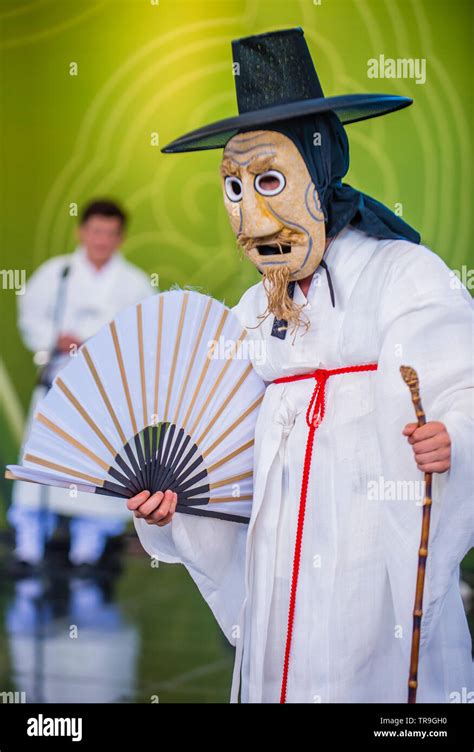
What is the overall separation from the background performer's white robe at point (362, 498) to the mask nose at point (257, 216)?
0.50 ft

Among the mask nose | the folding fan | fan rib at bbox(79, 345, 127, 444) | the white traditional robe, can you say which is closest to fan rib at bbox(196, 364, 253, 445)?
the folding fan

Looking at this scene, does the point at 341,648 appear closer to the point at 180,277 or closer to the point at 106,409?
the point at 106,409

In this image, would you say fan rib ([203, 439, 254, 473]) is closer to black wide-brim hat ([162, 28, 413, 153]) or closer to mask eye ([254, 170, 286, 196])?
mask eye ([254, 170, 286, 196])

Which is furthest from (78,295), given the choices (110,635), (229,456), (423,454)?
(423,454)

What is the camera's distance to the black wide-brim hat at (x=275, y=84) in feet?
7.43

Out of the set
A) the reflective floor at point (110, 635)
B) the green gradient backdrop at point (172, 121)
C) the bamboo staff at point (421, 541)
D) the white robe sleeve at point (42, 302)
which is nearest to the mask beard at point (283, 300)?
the bamboo staff at point (421, 541)

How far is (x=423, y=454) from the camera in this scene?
2.01m

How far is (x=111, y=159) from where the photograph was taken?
533 cm

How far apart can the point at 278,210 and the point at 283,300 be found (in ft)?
0.65

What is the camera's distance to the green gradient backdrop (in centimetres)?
460

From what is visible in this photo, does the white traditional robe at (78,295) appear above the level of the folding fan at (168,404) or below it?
above

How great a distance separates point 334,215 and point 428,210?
2565 mm

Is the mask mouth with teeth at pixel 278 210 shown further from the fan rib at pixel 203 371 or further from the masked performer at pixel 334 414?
the fan rib at pixel 203 371

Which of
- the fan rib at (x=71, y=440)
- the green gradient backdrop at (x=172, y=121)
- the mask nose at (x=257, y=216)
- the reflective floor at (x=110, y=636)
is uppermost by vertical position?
the green gradient backdrop at (x=172, y=121)
